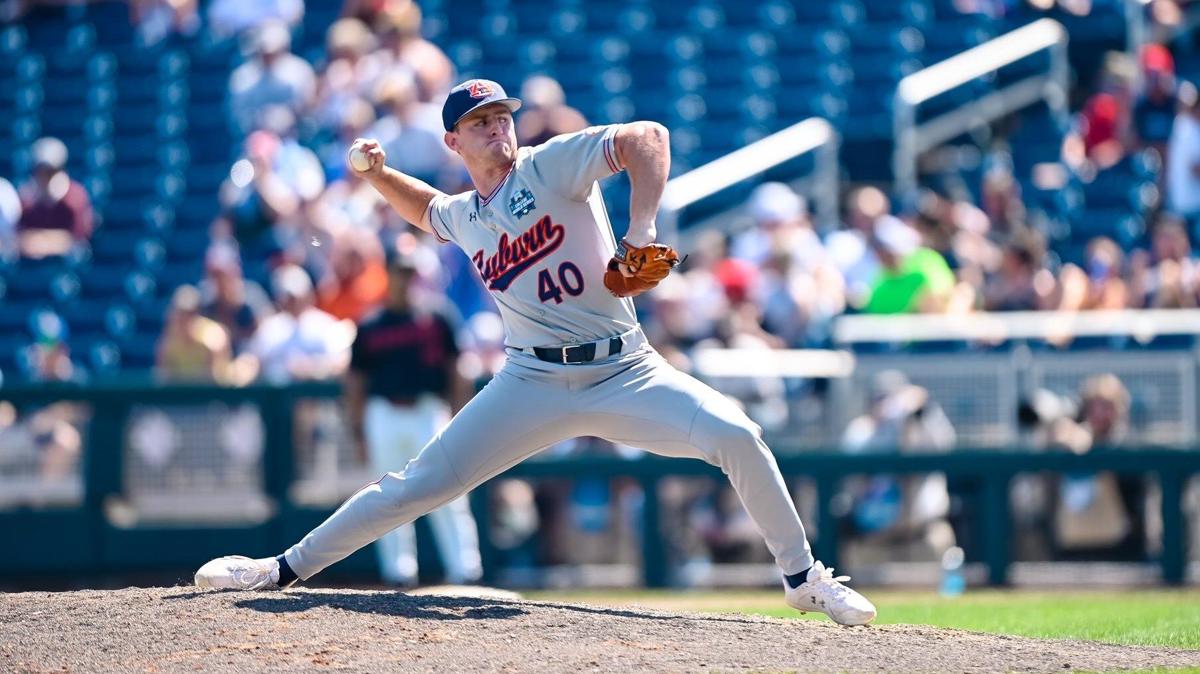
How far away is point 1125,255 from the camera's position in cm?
1350

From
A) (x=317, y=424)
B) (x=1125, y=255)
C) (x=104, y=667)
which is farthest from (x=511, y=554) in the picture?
(x=104, y=667)

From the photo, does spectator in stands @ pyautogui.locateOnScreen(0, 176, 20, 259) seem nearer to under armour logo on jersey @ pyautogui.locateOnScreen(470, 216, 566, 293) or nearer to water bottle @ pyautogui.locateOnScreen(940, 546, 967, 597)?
water bottle @ pyautogui.locateOnScreen(940, 546, 967, 597)

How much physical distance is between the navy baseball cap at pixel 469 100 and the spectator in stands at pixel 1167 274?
21.8 ft

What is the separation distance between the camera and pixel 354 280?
12500 mm

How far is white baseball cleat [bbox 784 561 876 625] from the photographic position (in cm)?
655

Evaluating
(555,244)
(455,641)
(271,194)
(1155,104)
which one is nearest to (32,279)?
(271,194)

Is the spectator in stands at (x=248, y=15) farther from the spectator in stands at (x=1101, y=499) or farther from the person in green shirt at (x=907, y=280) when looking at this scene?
the spectator in stands at (x=1101, y=499)

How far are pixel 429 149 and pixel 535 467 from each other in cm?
308

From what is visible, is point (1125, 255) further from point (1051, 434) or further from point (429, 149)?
point (429, 149)

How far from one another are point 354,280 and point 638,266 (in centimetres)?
671

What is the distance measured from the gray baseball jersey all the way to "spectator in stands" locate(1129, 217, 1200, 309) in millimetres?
6343

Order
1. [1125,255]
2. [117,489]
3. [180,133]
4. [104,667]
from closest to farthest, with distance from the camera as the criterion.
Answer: [104,667] < [117,489] < [1125,255] < [180,133]

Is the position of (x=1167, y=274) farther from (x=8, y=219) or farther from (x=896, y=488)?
(x=8, y=219)

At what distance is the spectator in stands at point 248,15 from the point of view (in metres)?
17.0
